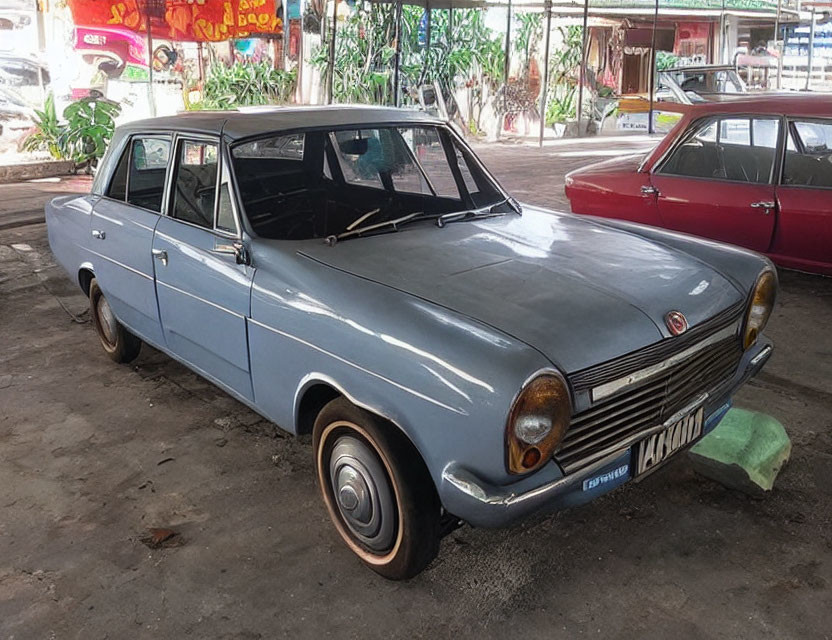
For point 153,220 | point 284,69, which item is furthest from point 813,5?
point 153,220

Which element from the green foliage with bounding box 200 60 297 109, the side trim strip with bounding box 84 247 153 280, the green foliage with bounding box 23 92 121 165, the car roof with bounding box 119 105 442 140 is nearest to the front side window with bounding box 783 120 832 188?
the car roof with bounding box 119 105 442 140

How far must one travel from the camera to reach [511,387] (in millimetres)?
2039

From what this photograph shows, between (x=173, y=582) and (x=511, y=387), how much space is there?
1.41 m

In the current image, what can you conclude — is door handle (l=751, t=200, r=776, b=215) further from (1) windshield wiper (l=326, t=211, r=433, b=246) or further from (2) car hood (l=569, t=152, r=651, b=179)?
(1) windshield wiper (l=326, t=211, r=433, b=246)

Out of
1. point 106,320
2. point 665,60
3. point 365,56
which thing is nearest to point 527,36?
point 365,56

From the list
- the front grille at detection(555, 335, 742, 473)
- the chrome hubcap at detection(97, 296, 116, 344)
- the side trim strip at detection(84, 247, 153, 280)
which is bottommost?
the chrome hubcap at detection(97, 296, 116, 344)

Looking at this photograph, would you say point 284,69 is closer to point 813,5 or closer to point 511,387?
point 511,387

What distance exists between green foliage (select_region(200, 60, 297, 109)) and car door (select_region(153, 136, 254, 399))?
1049 centimetres

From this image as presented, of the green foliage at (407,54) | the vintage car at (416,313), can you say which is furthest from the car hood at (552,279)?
the green foliage at (407,54)

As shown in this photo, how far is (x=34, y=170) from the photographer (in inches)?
472

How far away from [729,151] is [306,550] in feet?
13.7

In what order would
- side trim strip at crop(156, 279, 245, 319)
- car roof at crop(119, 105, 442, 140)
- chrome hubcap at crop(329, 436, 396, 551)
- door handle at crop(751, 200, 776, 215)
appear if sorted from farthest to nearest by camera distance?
door handle at crop(751, 200, 776, 215), car roof at crop(119, 105, 442, 140), side trim strip at crop(156, 279, 245, 319), chrome hubcap at crop(329, 436, 396, 551)

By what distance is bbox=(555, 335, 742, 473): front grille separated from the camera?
224 centimetres

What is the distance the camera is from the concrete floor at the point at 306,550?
2404 millimetres
